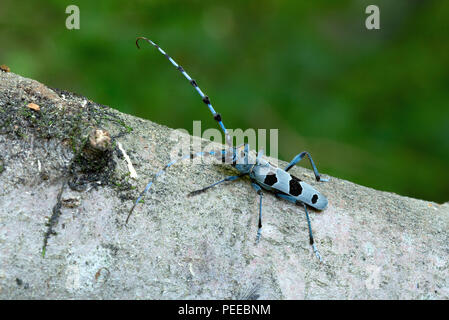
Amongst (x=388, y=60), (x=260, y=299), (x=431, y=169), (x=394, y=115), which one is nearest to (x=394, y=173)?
(x=431, y=169)

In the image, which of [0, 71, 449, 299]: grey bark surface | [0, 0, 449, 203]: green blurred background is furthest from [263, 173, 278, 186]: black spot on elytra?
[0, 0, 449, 203]: green blurred background

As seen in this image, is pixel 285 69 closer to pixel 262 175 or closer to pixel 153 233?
pixel 262 175

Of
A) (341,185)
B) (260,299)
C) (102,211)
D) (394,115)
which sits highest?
(394,115)

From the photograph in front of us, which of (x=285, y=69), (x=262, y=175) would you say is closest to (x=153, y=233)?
(x=262, y=175)

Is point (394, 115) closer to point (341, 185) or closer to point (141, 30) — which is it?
point (341, 185)

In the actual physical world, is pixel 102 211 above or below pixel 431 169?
below

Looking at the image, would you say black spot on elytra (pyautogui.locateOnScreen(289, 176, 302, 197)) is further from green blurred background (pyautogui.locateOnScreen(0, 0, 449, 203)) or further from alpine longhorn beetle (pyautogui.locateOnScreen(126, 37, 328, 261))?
green blurred background (pyautogui.locateOnScreen(0, 0, 449, 203))
